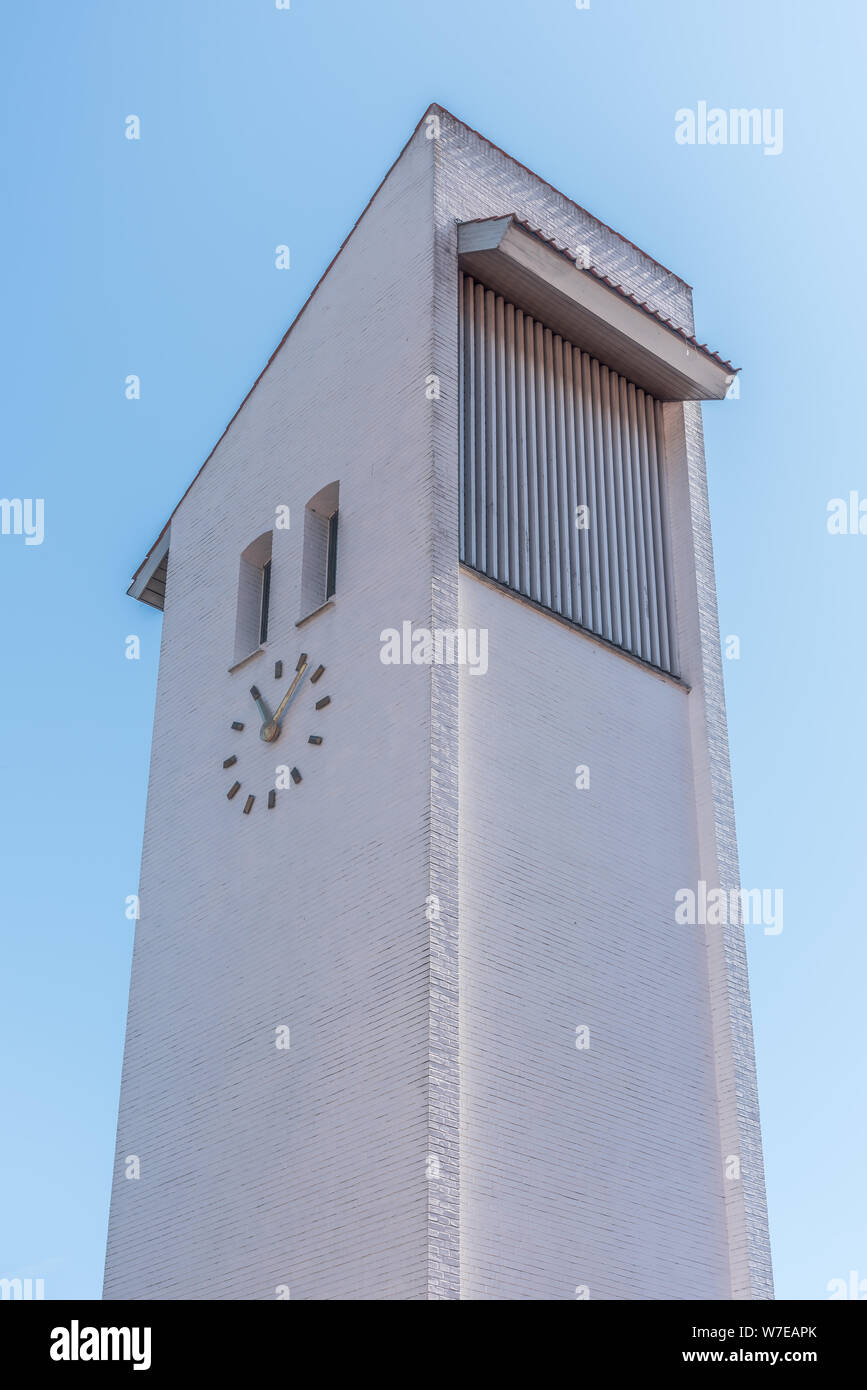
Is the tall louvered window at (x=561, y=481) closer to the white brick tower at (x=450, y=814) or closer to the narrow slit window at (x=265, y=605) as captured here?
the white brick tower at (x=450, y=814)

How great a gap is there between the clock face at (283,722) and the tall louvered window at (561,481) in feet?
6.87

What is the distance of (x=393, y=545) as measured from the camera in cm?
1592

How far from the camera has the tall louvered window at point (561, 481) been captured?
1656 centimetres

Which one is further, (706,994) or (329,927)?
(706,994)

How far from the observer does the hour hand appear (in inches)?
659

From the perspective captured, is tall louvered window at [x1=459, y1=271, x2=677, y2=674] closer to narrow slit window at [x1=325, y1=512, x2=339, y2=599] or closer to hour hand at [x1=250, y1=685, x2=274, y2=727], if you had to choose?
narrow slit window at [x1=325, y1=512, x2=339, y2=599]

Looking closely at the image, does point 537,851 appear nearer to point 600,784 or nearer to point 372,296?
point 600,784

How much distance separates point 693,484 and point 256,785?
252 inches

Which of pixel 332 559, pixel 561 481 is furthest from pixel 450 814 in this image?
pixel 561 481

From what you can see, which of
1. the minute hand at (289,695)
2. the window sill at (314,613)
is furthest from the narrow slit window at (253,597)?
the minute hand at (289,695)

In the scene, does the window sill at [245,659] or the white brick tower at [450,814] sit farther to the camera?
the window sill at [245,659]

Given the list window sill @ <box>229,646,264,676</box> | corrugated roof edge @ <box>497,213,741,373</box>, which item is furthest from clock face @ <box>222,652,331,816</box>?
corrugated roof edge @ <box>497,213,741,373</box>

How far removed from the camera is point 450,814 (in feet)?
46.8

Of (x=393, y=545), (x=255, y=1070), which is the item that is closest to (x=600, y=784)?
(x=393, y=545)
